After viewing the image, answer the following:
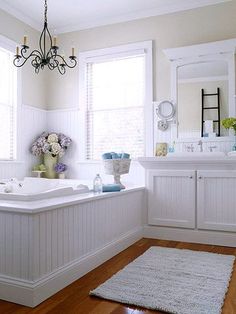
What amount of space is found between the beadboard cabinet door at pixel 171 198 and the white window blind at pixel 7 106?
1905 mm

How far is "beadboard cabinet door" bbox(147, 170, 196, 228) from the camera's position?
135 inches

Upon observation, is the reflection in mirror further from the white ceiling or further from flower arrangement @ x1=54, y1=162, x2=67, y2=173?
flower arrangement @ x1=54, y1=162, x2=67, y2=173

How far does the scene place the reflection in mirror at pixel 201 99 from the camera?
3.71 m

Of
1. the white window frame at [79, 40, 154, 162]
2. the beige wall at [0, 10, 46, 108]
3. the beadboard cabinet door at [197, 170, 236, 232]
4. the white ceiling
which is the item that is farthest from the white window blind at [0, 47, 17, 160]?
the beadboard cabinet door at [197, 170, 236, 232]

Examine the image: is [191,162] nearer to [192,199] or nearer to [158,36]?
[192,199]

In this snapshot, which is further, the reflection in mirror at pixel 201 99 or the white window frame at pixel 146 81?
the white window frame at pixel 146 81

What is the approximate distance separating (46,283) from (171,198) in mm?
1874

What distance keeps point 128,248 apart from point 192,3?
3.04 m

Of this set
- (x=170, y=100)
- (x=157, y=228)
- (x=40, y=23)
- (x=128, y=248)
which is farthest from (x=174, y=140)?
(x=40, y=23)

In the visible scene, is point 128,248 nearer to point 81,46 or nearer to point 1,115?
point 1,115

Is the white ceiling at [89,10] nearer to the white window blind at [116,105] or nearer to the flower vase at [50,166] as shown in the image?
the white window blind at [116,105]

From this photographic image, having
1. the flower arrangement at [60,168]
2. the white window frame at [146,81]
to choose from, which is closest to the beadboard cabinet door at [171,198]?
the white window frame at [146,81]

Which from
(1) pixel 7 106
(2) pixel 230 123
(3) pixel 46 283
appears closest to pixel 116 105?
(1) pixel 7 106

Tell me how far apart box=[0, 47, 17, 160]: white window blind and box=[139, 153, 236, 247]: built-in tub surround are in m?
1.83
